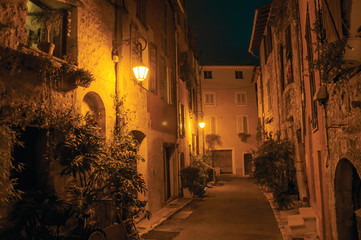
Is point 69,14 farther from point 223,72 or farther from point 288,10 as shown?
point 223,72

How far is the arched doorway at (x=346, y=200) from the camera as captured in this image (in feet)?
16.6

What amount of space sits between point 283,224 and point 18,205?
7.10 m

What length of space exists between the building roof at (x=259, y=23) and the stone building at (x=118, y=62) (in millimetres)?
4247

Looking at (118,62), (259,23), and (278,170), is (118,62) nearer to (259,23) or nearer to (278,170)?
(278,170)

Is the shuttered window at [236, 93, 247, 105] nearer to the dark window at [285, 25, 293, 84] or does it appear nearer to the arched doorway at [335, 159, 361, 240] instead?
the dark window at [285, 25, 293, 84]

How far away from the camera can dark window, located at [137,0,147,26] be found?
10484 millimetres

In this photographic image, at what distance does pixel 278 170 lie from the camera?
38.0 ft

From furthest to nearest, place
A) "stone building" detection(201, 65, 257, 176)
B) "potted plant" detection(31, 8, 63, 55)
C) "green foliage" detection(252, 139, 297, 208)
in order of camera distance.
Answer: "stone building" detection(201, 65, 257, 176) < "green foliage" detection(252, 139, 297, 208) < "potted plant" detection(31, 8, 63, 55)

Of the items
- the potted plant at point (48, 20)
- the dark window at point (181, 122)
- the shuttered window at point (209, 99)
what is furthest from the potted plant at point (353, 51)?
the shuttered window at point (209, 99)

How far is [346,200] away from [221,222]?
16.5 feet

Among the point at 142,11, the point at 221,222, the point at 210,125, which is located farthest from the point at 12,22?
the point at 210,125

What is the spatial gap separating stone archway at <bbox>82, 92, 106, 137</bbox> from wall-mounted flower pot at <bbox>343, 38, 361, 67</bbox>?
517 centimetres

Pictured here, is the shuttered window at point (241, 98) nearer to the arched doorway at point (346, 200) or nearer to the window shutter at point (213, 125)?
the window shutter at point (213, 125)

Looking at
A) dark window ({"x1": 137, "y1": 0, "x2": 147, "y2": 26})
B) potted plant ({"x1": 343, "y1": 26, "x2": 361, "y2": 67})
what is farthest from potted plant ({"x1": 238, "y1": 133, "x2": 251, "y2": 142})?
potted plant ({"x1": 343, "y1": 26, "x2": 361, "y2": 67})
